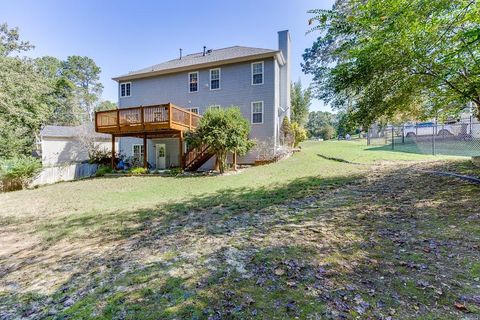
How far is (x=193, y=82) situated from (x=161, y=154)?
5764 mm

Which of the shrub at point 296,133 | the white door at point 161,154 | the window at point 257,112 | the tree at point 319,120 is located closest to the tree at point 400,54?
the window at point 257,112

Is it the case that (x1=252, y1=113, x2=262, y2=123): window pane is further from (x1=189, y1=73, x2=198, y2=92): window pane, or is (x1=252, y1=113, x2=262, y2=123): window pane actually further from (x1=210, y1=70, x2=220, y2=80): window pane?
(x1=189, y1=73, x2=198, y2=92): window pane

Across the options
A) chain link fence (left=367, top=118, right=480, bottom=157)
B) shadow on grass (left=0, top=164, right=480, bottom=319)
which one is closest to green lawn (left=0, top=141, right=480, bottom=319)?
shadow on grass (left=0, top=164, right=480, bottom=319)

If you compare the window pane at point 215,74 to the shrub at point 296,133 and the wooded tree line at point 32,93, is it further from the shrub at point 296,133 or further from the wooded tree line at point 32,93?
the wooded tree line at point 32,93

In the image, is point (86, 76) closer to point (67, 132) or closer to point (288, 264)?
point (67, 132)

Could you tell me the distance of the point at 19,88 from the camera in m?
13.9

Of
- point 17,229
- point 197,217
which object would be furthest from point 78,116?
point 197,217

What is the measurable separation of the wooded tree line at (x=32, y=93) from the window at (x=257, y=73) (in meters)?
13.3

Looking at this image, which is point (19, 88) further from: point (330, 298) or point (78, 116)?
point (78, 116)

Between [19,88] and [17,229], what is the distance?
12.1m

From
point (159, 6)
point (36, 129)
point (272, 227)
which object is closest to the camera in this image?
point (272, 227)

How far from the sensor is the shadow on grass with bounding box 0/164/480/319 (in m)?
2.46

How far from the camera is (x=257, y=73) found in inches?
606

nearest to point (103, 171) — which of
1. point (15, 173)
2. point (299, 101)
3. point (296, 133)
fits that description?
point (15, 173)
